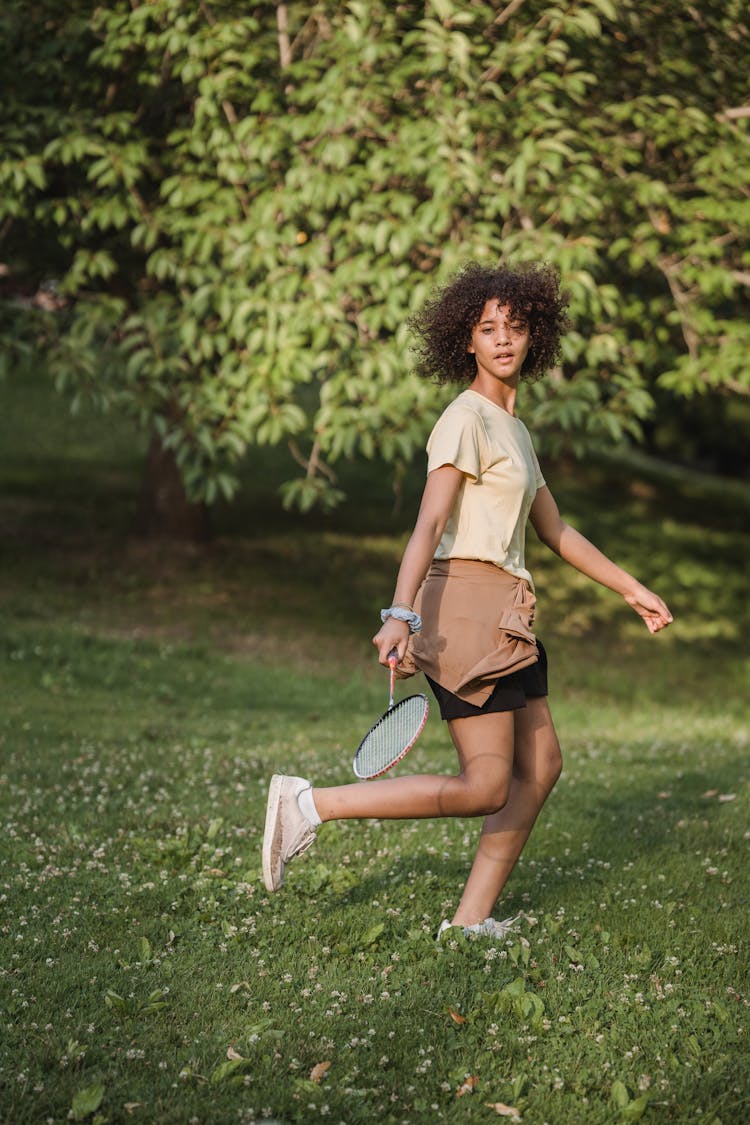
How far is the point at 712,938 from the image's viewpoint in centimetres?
469

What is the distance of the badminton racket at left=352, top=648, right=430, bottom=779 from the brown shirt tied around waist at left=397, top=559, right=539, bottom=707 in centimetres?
12

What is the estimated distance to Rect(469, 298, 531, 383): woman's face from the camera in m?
4.45

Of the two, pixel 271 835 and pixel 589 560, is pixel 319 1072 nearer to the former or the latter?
pixel 271 835

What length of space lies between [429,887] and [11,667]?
6131 millimetres

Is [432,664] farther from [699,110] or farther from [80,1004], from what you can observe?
[699,110]

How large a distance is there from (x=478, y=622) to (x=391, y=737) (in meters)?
0.50

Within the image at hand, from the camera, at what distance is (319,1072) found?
344 centimetres

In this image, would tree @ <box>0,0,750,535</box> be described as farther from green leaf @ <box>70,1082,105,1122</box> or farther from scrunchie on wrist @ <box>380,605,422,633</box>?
green leaf @ <box>70,1082,105,1122</box>

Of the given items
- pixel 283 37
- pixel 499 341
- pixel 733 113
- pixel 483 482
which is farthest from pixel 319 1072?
pixel 733 113

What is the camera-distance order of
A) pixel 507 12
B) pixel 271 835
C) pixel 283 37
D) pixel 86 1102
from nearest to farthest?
pixel 86 1102 → pixel 271 835 → pixel 507 12 → pixel 283 37

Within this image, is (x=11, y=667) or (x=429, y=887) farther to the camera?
(x=11, y=667)

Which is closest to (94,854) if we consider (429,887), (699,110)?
(429,887)

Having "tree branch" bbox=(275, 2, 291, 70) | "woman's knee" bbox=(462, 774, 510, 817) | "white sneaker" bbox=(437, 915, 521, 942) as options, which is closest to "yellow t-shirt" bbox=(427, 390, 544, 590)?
"woman's knee" bbox=(462, 774, 510, 817)

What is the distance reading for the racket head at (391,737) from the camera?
4.00m
